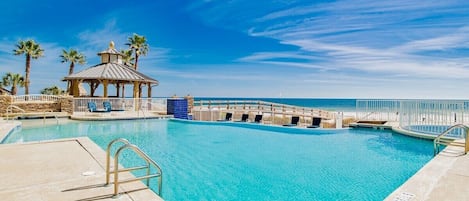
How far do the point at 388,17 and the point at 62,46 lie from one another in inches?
1322

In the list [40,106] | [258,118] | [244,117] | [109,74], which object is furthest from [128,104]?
[258,118]

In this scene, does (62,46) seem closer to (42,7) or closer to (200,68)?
(42,7)

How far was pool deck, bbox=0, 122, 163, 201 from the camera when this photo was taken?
10.5 ft

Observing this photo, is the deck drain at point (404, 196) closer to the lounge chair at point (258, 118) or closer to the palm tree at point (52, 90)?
the lounge chair at point (258, 118)

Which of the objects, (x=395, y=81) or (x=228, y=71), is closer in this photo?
(x=395, y=81)

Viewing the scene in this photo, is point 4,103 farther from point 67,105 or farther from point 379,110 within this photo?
point 379,110

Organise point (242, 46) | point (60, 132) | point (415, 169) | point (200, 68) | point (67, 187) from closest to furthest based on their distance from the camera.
→ 1. point (67, 187)
2. point (415, 169)
3. point (60, 132)
4. point (242, 46)
5. point (200, 68)

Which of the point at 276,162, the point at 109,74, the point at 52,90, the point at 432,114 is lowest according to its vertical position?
the point at 276,162

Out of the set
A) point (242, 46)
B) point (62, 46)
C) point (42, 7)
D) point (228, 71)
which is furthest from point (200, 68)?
point (42, 7)

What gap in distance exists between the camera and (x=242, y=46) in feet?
88.9

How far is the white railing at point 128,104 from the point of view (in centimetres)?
1689

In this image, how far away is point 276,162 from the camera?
696 cm

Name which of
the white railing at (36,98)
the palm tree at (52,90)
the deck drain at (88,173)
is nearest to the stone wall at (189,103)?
the white railing at (36,98)

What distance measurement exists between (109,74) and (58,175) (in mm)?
16905
